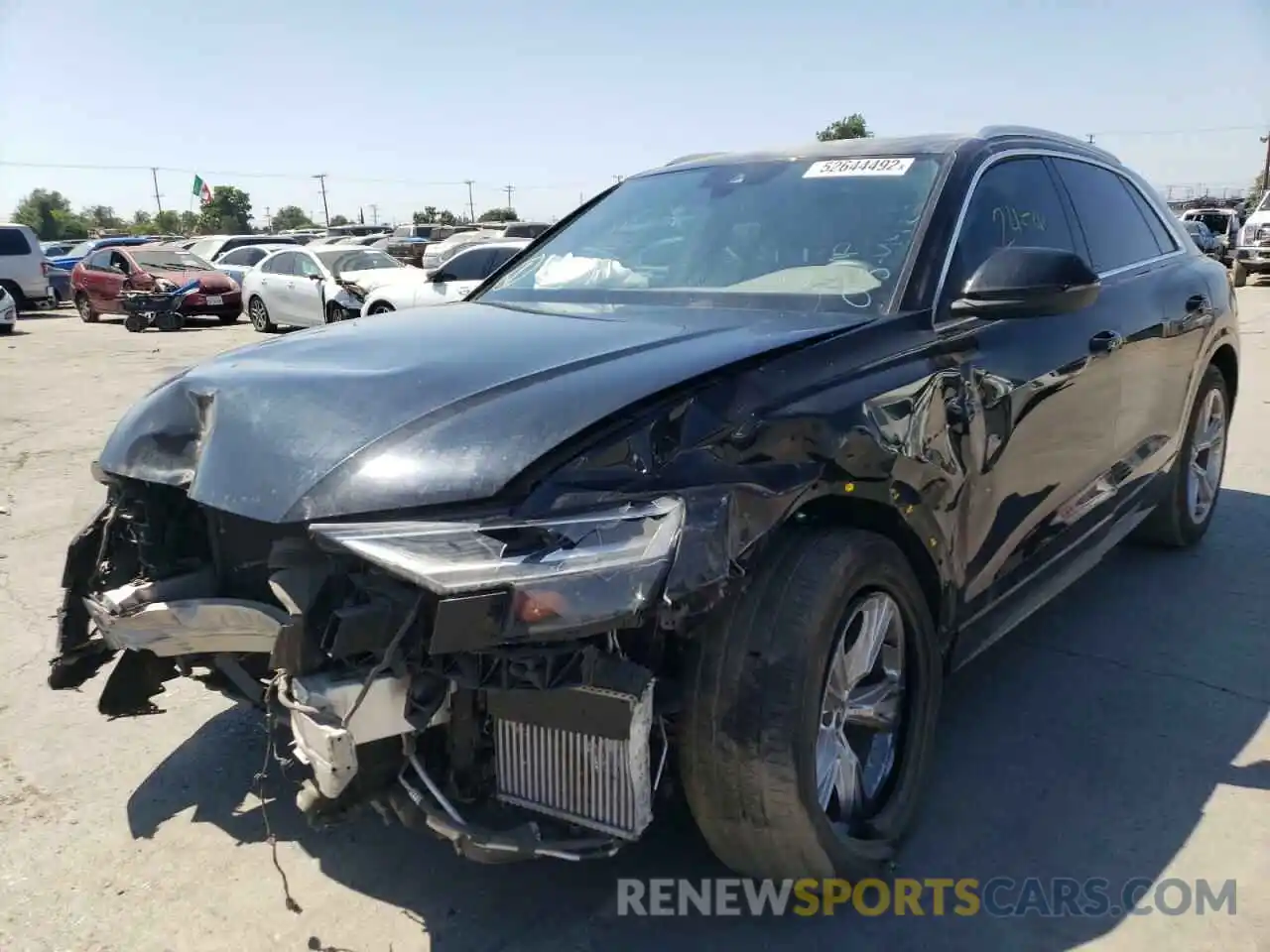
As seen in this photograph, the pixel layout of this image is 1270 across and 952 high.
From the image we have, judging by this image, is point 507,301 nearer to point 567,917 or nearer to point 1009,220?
point 1009,220

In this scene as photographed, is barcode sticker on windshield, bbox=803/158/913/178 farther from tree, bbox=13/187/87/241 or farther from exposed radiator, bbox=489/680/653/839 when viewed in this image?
tree, bbox=13/187/87/241

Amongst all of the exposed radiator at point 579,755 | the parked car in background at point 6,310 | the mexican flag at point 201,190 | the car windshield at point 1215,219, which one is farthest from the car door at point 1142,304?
the mexican flag at point 201,190

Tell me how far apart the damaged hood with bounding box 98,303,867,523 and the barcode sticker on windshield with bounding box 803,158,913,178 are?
751mm

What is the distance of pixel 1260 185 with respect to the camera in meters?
69.2

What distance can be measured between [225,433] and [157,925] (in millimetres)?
1201

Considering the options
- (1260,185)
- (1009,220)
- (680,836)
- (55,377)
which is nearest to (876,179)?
(1009,220)

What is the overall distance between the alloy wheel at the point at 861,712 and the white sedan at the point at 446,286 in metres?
9.55

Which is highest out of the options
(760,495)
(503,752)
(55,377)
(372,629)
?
(760,495)

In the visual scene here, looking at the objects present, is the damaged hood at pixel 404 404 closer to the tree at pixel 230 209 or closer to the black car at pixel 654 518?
the black car at pixel 654 518

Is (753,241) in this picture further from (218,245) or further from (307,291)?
(218,245)

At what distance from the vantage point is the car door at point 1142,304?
12.8 feet

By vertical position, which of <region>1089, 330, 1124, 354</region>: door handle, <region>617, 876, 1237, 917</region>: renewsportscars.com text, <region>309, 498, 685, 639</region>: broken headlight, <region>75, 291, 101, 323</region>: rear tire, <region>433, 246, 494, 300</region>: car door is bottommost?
<region>75, 291, 101, 323</region>: rear tire

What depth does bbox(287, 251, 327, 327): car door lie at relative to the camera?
16734mm

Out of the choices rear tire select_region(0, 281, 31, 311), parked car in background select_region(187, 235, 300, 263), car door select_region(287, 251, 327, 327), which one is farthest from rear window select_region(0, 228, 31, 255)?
car door select_region(287, 251, 327, 327)
